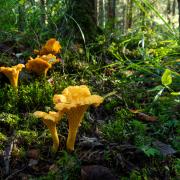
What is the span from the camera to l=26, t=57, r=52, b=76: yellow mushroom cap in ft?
11.7

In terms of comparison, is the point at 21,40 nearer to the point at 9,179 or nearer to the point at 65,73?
the point at 65,73

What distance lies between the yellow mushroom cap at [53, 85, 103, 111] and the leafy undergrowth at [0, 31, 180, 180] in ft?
1.42

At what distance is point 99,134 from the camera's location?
280 centimetres

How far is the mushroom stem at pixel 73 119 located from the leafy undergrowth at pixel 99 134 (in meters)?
0.08

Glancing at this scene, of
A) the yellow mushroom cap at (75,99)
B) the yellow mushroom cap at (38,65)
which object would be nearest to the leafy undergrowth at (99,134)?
the yellow mushroom cap at (38,65)

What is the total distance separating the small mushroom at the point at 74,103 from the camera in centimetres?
214

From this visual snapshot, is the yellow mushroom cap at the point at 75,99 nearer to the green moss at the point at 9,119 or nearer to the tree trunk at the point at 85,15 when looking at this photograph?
the green moss at the point at 9,119

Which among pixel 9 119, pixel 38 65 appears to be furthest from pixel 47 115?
pixel 38 65

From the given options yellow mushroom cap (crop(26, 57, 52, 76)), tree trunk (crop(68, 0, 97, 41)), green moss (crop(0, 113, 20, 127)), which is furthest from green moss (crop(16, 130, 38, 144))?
tree trunk (crop(68, 0, 97, 41))

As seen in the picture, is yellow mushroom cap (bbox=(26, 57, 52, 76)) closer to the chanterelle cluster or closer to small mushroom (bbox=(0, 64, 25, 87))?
small mushroom (bbox=(0, 64, 25, 87))

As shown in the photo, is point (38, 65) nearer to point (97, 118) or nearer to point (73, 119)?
point (97, 118)

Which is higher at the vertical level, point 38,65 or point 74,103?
point 74,103

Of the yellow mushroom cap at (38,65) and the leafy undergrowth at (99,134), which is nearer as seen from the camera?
the leafy undergrowth at (99,134)

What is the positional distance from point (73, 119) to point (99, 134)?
1.74ft
